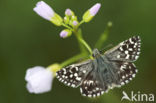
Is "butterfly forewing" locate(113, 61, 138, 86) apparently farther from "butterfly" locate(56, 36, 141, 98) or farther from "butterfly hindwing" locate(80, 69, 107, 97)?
"butterfly hindwing" locate(80, 69, 107, 97)

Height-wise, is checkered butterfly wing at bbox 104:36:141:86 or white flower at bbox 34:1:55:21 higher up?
white flower at bbox 34:1:55:21

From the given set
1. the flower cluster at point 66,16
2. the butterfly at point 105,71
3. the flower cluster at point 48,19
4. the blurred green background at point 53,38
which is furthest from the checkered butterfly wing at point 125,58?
the blurred green background at point 53,38

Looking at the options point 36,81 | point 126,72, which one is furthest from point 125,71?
point 36,81

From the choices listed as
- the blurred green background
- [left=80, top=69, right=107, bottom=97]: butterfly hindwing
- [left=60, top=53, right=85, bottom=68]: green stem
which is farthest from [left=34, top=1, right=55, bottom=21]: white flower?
the blurred green background

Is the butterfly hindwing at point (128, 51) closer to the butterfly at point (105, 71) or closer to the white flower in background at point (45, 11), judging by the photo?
the butterfly at point (105, 71)

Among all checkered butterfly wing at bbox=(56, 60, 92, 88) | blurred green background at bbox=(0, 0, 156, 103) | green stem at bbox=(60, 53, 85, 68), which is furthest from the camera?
blurred green background at bbox=(0, 0, 156, 103)

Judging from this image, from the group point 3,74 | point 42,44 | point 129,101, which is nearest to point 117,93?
point 129,101
